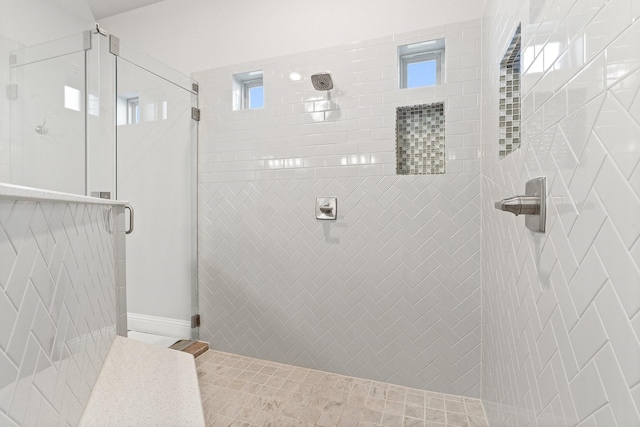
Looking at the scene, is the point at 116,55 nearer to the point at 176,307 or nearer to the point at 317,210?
the point at 317,210

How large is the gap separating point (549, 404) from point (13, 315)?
3.92 feet

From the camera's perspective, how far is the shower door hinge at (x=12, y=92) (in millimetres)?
1936

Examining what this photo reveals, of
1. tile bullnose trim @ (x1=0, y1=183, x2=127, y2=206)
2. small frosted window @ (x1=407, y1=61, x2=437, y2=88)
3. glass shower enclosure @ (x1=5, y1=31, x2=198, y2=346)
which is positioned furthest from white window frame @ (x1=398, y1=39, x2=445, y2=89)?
tile bullnose trim @ (x1=0, y1=183, x2=127, y2=206)

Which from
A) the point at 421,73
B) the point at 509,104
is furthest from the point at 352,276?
the point at 421,73

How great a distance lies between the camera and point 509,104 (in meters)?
1.36

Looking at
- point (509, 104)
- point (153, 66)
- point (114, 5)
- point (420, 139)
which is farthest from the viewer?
point (114, 5)

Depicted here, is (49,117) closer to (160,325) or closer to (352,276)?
(160,325)

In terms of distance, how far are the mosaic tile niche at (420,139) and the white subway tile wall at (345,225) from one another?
0.10 m

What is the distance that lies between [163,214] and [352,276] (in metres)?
1.59

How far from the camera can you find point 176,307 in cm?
251

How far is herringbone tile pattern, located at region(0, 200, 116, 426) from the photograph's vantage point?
0.57 metres

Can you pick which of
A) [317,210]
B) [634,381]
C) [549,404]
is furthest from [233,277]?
[634,381]

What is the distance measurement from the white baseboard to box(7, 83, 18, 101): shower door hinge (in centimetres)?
172

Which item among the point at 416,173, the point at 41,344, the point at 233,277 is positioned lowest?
the point at 233,277
